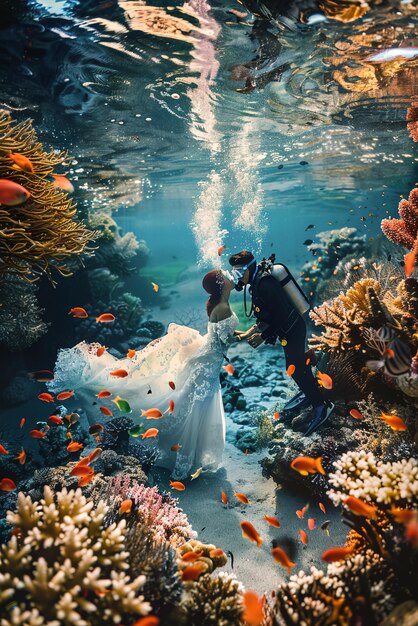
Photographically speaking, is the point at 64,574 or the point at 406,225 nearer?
the point at 64,574

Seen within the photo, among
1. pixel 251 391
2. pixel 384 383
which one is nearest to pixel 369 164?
pixel 251 391

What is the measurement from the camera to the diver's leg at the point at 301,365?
629 cm

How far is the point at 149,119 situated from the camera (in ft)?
39.3

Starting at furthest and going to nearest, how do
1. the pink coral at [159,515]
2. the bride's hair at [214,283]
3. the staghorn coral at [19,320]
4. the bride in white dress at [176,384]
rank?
the staghorn coral at [19,320] < the bride in white dress at [176,384] < the bride's hair at [214,283] < the pink coral at [159,515]

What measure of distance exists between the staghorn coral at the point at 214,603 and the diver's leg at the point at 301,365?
3516 millimetres

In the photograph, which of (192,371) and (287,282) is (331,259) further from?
(192,371)

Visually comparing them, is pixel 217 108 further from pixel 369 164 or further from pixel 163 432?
pixel 369 164

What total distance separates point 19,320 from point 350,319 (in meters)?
8.54

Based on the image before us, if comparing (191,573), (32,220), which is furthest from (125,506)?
(32,220)

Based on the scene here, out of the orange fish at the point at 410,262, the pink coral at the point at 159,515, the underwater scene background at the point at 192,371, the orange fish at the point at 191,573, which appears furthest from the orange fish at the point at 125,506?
the orange fish at the point at 410,262

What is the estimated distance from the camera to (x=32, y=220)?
4.05m

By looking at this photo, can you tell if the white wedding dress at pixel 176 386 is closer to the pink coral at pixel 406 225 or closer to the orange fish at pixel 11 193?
the pink coral at pixel 406 225

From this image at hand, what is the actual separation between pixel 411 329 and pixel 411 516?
3043 millimetres

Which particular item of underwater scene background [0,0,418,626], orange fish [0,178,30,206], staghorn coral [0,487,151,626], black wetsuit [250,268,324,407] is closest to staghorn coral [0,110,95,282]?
underwater scene background [0,0,418,626]
